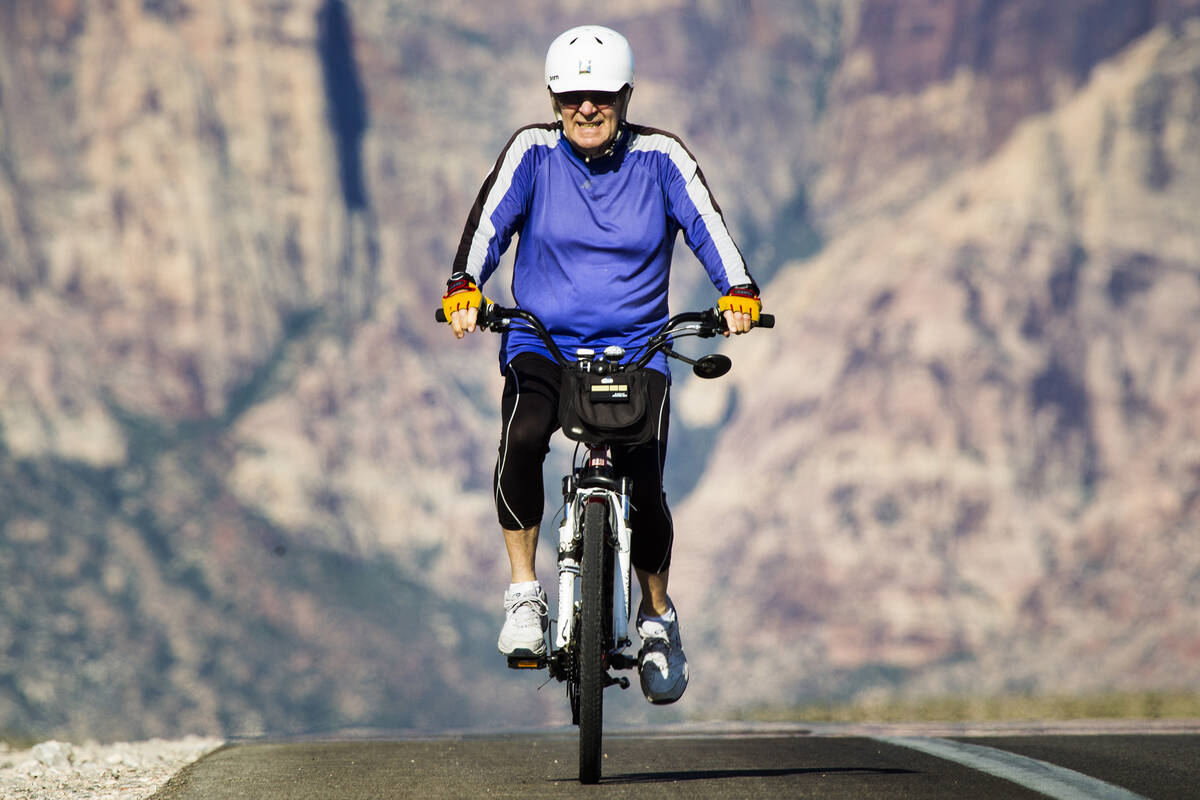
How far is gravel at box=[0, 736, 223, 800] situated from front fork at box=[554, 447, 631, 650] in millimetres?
1872

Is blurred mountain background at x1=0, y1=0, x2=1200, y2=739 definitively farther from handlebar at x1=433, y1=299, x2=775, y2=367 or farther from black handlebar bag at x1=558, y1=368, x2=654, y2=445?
black handlebar bag at x1=558, y1=368, x2=654, y2=445

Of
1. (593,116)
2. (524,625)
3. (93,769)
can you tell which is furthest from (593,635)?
(93,769)

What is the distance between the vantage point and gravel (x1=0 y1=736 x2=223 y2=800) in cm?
816

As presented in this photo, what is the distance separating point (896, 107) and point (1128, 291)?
152 ft

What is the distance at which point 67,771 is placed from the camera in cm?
930

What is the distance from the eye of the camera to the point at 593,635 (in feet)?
25.1

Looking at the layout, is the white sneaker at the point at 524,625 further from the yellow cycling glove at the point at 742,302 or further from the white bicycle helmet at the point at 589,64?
the white bicycle helmet at the point at 589,64

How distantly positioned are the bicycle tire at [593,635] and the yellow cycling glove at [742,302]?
104 centimetres

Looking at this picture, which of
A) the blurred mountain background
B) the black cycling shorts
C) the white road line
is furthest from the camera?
the blurred mountain background

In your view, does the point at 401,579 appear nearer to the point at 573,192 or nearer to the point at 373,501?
the point at 373,501

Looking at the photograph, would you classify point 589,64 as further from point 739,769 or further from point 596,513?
point 739,769

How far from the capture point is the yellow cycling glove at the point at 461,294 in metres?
8.12

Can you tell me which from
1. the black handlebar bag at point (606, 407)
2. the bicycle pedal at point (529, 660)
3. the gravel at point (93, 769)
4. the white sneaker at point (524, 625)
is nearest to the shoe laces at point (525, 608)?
the white sneaker at point (524, 625)

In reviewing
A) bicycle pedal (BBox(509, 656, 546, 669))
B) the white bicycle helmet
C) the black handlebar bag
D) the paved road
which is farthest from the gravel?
the white bicycle helmet
